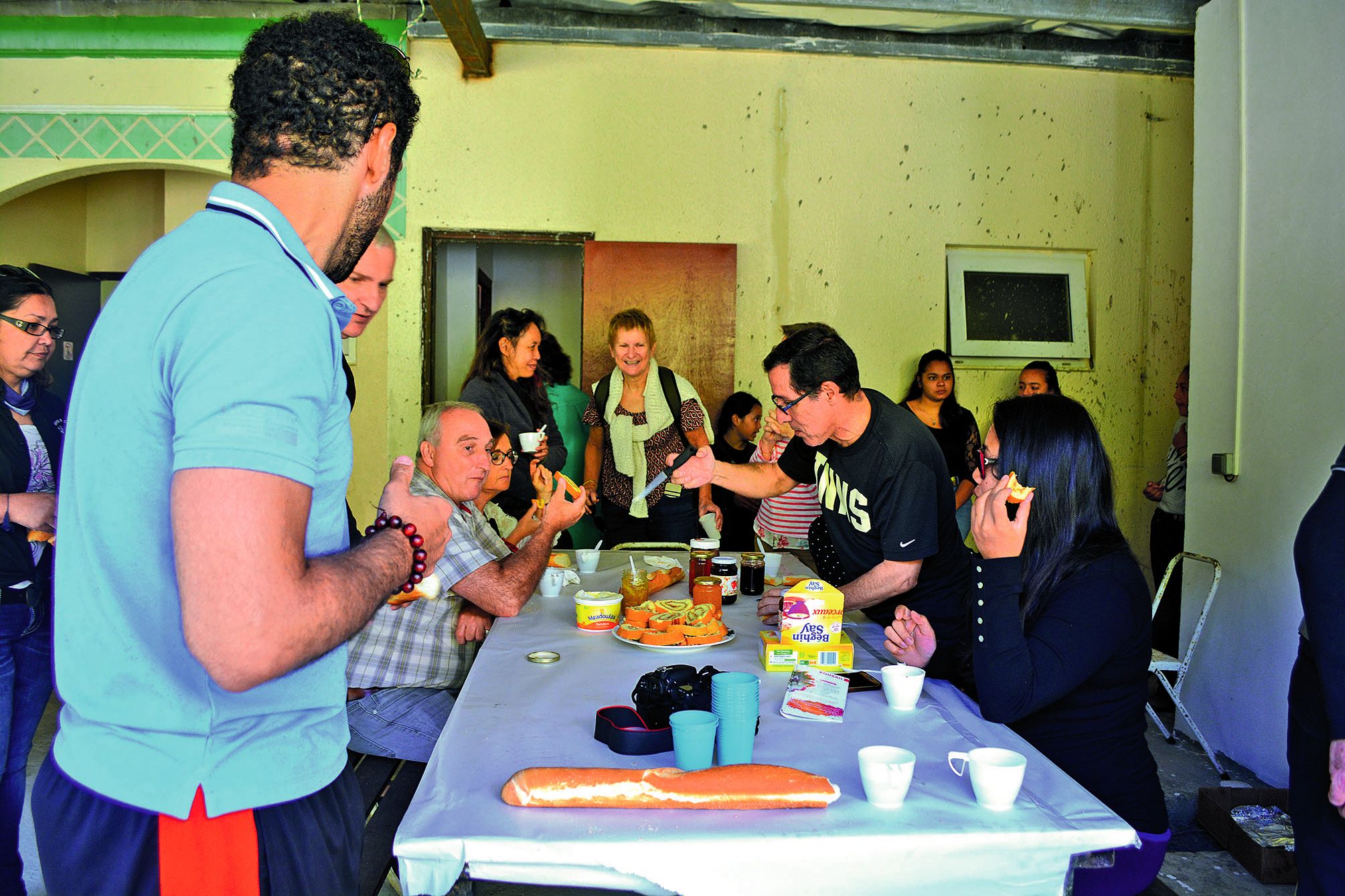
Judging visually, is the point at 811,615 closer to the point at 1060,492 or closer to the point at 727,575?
the point at 1060,492

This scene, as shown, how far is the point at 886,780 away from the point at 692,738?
0.98 feet

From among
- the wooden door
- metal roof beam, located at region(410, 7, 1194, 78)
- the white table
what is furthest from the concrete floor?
metal roof beam, located at region(410, 7, 1194, 78)

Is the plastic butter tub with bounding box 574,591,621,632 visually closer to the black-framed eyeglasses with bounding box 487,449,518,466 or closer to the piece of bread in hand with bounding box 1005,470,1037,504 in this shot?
the black-framed eyeglasses with bounding box 487,449,518,466

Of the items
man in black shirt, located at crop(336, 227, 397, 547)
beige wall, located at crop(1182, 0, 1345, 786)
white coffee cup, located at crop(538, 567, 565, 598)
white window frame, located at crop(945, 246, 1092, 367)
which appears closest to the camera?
man in black shirt, located at crop(336, 227, 397, 547)

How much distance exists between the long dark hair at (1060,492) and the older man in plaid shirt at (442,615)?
4.23 feet

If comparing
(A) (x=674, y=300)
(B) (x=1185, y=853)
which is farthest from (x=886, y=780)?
(A) (x=674, y=300)

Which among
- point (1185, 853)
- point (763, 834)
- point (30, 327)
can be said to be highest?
point (30, 327)

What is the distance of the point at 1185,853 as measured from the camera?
9.98 feet

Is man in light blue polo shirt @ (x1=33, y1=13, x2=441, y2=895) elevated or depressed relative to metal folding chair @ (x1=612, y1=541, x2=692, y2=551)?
elevated

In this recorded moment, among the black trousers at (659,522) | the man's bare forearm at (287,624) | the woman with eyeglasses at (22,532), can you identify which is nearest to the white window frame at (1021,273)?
the black trousers at (659,522)

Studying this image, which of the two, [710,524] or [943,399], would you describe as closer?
[710,524]

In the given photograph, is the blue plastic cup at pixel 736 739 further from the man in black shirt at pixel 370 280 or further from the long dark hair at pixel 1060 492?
the man in black shirt at pixel 370 280

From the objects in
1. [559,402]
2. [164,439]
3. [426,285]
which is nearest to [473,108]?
[426,285]

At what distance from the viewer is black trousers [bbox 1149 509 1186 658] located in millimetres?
4848
